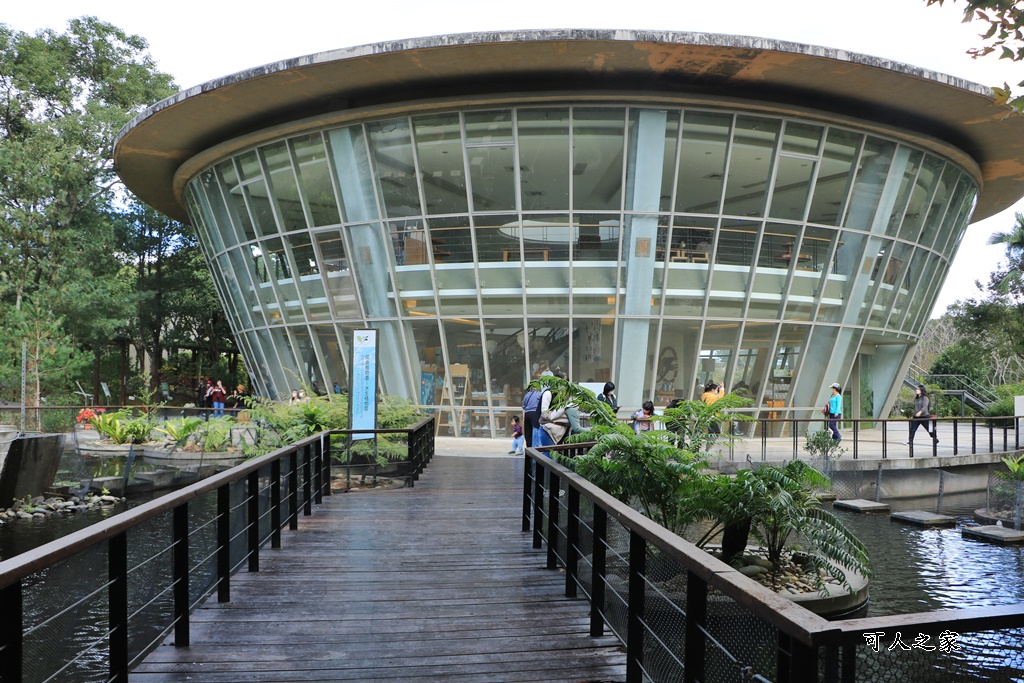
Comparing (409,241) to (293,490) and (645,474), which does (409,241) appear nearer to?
(293,490)

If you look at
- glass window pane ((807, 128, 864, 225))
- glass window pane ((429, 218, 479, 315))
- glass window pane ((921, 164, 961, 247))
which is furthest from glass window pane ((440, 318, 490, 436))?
Result: glass window pane ((921, 164, 961, 247))

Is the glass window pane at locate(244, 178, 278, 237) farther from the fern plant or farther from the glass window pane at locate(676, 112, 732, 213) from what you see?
the glass window pane at locate(676, 112, 732, 213)

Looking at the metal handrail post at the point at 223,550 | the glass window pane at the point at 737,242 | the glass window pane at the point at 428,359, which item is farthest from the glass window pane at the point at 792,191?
the metal handrail post at the point at 223,550

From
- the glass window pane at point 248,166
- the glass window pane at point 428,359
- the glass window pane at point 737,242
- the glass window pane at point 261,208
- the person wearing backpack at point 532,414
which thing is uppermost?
the glass window pane at point 248,166

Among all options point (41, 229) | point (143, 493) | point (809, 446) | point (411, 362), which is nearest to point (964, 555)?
point (809, 446)

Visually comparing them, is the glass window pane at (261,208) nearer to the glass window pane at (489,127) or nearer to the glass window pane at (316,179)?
the glass window pane at (316,179)

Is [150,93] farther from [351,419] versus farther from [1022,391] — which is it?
[1022,391]

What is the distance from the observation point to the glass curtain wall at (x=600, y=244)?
21.2m

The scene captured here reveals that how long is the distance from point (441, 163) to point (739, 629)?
773 inches

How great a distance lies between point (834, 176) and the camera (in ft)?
73.3

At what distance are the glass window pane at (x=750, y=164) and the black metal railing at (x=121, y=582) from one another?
17.0 metres

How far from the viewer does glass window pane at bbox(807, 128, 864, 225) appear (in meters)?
22.0

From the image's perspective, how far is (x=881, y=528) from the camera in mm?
15180

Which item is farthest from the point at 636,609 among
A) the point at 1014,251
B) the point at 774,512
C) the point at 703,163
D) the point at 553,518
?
the point at 1014,251
